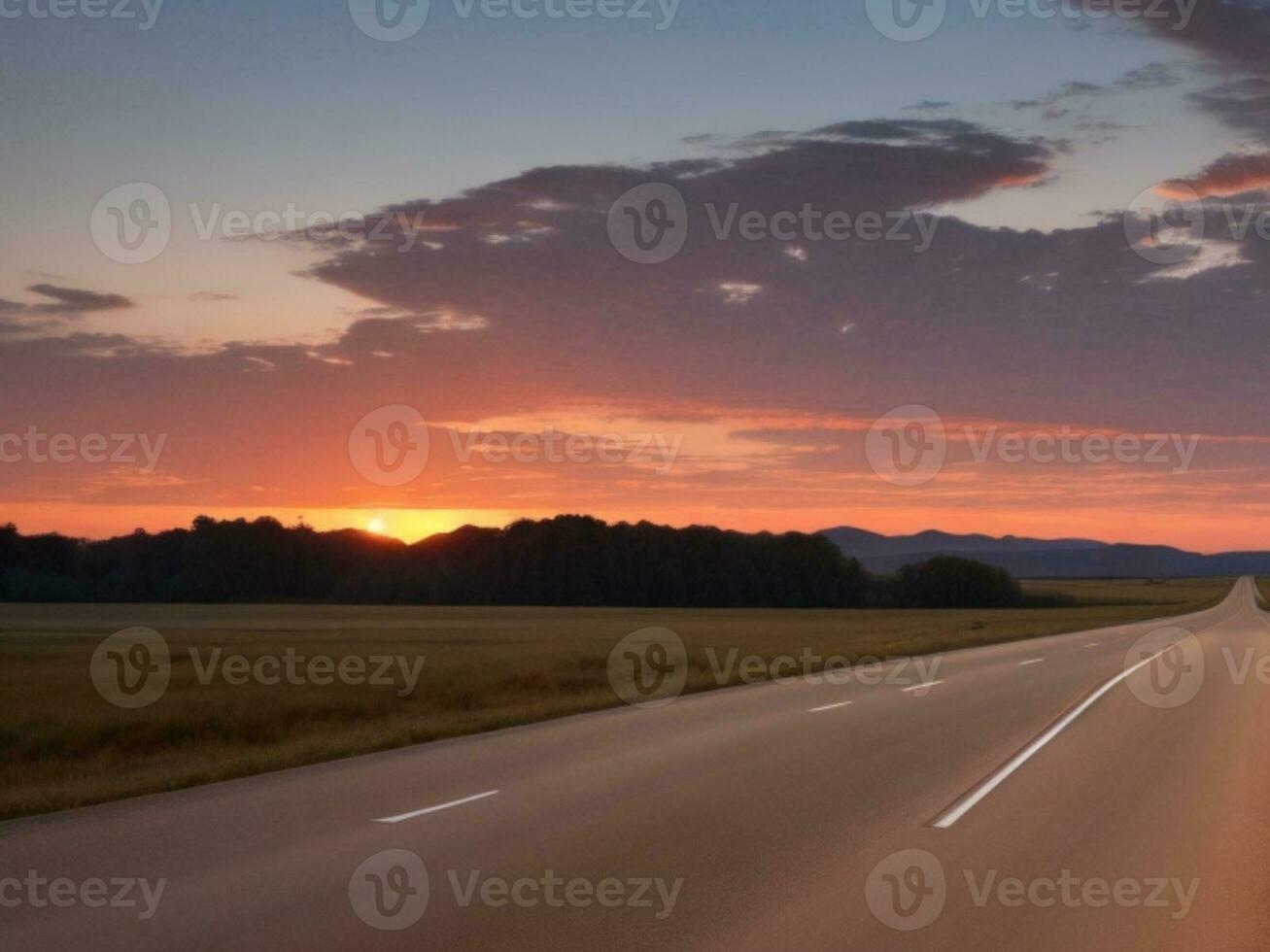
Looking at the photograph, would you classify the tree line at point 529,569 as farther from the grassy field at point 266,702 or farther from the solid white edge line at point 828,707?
the solid white edge line at point 828,707

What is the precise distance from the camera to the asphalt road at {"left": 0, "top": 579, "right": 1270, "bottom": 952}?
24.2 feet

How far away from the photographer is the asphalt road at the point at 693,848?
7.39 meters

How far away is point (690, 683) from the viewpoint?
2611cm

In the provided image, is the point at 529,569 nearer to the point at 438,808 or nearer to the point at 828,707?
the point at 828,707

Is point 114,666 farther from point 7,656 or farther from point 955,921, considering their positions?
point 955,921

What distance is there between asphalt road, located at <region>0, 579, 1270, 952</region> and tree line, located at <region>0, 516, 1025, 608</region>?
11674cm

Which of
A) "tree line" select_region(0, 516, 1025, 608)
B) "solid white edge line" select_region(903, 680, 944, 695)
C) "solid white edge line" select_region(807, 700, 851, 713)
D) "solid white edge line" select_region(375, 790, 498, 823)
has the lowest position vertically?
"solid white edge line" select_region(903, 680, 944, 695)

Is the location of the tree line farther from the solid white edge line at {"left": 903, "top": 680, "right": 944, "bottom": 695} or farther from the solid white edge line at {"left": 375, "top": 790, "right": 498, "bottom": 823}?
the solid white edge line at {"left": 375, "top": 790, "right": 498, "bottom": 823}

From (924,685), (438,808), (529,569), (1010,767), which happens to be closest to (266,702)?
(924,685)

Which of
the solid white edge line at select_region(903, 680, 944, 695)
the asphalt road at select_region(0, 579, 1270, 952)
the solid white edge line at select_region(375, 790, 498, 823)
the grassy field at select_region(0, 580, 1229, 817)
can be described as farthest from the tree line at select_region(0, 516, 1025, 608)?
the solid white edge line at select_region(375, 790, 498, 823)

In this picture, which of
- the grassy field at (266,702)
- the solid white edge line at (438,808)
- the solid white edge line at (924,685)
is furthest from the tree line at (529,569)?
the solid white edge line at (438,808)

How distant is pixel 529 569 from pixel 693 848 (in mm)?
132651

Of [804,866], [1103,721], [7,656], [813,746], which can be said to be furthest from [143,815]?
[7,656]

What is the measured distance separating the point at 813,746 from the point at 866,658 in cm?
1977
